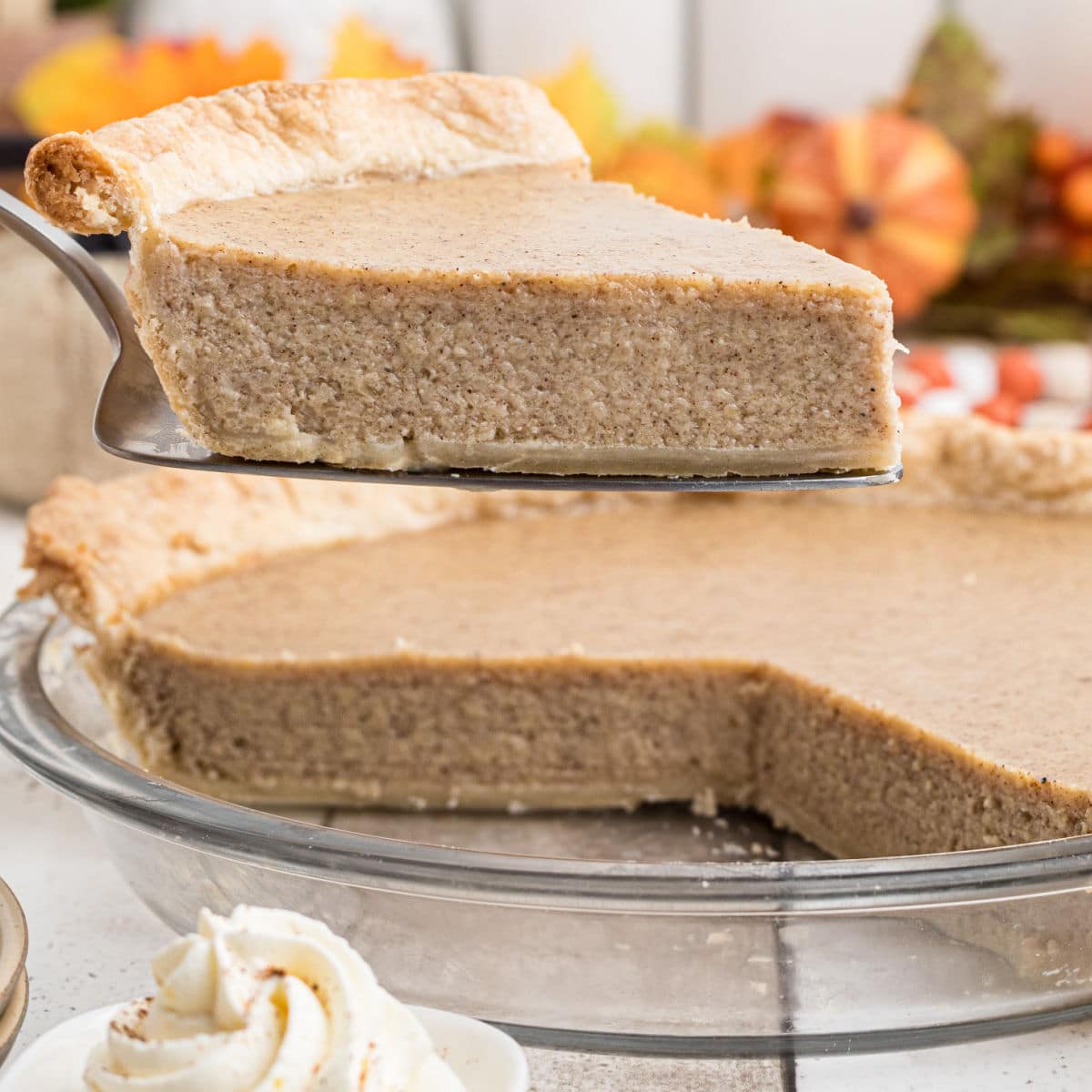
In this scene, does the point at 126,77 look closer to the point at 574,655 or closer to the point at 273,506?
the point at 273,506

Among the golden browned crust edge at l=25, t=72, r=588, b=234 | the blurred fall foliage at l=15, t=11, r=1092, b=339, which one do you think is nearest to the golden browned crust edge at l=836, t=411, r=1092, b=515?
the golden browned crust edge at l=25, t=72, r=588, b=234

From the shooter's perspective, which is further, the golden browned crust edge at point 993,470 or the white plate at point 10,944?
the golden browned crust edge at point 993,470

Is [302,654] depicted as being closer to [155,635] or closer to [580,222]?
[155,635]

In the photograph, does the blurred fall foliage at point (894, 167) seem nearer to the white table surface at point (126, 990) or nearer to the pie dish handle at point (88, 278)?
the pie dish handle at point (88, 278)

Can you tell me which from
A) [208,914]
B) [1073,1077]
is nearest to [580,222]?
[208,914]

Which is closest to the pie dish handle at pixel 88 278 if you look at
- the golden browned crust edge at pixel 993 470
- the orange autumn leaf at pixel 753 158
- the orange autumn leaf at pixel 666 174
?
the golden browned crust edge at pixel 993 470

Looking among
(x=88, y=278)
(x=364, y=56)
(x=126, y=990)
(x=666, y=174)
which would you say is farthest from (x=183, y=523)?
(x=666, y=174)

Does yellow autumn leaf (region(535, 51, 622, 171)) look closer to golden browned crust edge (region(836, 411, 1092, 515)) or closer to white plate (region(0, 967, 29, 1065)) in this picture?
golden browned crust edge (region(836, 411, 1092, 515))
